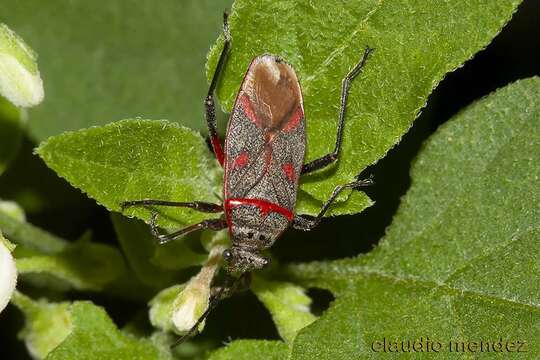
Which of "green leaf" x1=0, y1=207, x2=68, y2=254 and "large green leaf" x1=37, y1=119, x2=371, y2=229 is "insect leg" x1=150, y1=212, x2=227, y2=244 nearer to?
"large green leaf" x1=37, y1=119, x2=371, y2=229

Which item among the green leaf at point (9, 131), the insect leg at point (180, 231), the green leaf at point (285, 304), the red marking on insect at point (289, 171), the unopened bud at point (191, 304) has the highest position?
the green leaf at point (9, 131)

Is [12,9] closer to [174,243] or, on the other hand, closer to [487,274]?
[174,243]

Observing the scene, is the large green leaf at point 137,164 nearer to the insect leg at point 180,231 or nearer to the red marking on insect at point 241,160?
the insect leg at point 180,231

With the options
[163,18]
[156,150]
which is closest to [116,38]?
Result: [163,18]

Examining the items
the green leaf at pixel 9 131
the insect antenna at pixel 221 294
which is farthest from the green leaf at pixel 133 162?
the green leaf at pixel 9 131

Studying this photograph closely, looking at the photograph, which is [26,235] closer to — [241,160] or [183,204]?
[183,204]

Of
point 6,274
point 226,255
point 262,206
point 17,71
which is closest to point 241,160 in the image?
point 262,206
